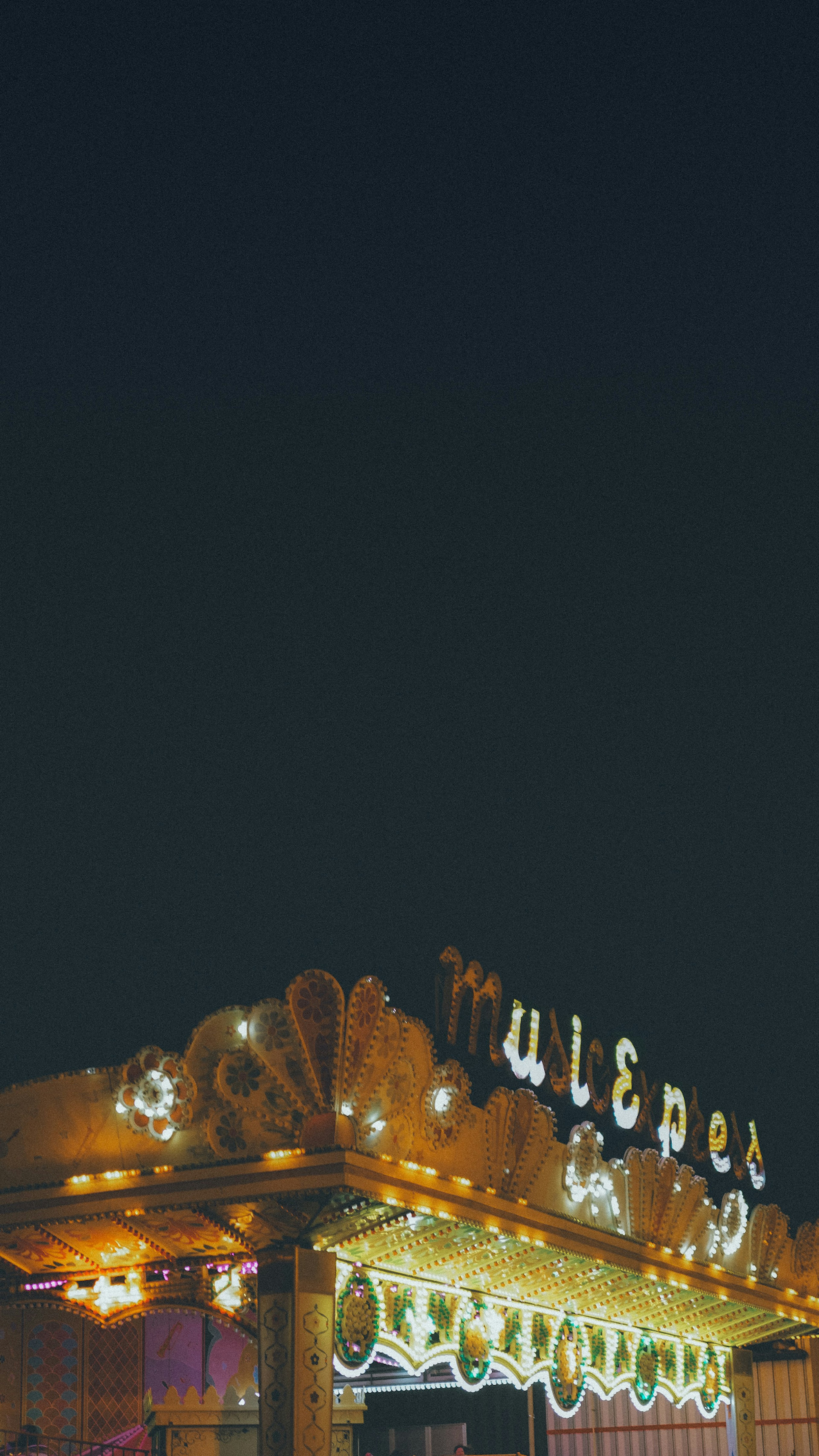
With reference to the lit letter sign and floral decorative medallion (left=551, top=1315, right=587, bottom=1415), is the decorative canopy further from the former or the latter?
the lit letter sign

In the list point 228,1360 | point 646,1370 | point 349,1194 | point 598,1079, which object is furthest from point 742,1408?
point 349,1194

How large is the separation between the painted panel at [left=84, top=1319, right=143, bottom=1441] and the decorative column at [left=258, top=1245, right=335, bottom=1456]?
20.0ft

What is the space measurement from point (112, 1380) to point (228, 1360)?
1.85 metres

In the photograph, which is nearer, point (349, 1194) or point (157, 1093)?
point (349, 1194)

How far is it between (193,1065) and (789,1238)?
12.5 metres

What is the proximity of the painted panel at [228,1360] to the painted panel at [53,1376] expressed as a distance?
2035mm

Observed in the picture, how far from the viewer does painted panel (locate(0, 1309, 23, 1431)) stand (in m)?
16.2

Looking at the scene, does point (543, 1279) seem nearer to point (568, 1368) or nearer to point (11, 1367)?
point (568, 1368)

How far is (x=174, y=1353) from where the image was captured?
724 inches

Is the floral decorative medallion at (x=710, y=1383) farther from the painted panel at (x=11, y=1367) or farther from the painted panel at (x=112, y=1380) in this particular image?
the painted panel at (x=11, y=1367)

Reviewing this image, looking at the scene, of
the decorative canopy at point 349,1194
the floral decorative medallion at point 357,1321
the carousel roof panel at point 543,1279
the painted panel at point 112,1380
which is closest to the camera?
the decorative canopy at point 349,1194

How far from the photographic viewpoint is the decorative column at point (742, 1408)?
21.5 meters

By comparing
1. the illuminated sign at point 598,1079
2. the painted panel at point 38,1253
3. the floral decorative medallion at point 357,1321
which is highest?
the illuminated sign at point 598,1079

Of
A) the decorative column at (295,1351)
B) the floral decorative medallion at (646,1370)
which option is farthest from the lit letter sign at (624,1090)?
the decorative column at (295,1351)
